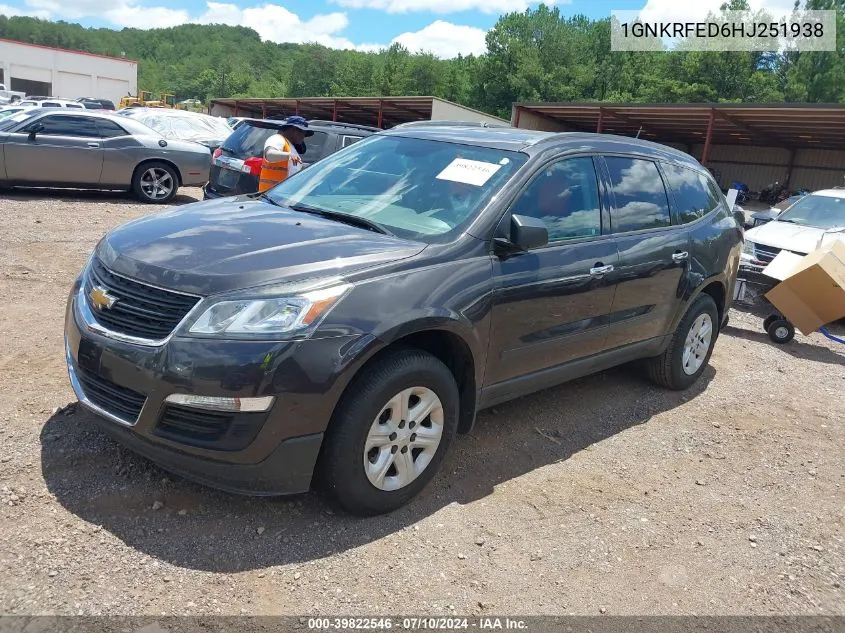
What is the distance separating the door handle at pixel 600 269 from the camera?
421cm

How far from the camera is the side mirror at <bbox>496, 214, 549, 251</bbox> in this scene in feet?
11.8

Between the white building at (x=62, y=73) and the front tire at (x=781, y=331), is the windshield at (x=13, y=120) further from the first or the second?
the white building at (x=62, y=73)

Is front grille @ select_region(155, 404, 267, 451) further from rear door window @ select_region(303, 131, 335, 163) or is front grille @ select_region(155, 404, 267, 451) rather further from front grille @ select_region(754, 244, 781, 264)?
rear door window @ select_region(303, 131, 335, 163)

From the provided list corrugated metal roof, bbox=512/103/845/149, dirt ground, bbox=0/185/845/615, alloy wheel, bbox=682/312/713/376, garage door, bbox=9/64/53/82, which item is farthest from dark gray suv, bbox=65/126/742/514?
garage door, bbox=9/64/53/82

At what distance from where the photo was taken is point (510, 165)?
3961mm

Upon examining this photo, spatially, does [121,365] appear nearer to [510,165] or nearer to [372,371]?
[372,371]

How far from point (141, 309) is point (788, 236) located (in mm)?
9111

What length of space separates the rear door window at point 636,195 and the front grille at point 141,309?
2783 millimetres

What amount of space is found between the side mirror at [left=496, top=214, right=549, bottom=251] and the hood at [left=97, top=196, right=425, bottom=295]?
0.54 metres

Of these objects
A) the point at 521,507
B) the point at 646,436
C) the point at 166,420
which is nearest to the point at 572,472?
the point at 521,507

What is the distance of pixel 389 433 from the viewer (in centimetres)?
324

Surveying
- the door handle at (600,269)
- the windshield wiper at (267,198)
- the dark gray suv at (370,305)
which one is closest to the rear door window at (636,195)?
the dark gray suv at (370,305)

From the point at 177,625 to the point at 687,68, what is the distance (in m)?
57.8

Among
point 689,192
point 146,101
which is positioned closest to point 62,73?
point 146,101
